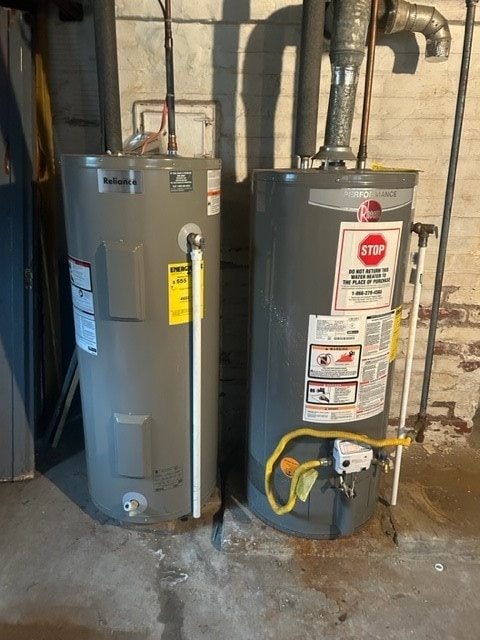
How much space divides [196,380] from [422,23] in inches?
50.3

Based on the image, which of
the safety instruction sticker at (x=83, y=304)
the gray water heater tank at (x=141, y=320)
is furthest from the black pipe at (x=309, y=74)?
the safety instruction sticker at (x=83, y=304)

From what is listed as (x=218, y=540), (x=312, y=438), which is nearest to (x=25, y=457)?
(x=218, y=540)

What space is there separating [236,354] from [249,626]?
3.12ft

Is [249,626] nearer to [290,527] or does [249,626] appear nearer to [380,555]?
[290,527]

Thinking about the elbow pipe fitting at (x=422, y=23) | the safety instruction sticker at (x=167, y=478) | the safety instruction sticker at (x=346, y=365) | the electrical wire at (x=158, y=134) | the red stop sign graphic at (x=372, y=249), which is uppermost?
the elbow pipe fitting at (x=422, y=23)

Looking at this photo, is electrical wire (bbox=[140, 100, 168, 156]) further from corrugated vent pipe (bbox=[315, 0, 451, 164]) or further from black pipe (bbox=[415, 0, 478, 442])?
black pipe (bbox=[415, 0, 478, 442])

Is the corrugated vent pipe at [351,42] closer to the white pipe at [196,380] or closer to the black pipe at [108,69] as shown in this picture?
the white pipe at [196,380]

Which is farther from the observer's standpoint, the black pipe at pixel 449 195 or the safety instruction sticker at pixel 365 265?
the black pipe at pixel 449 195

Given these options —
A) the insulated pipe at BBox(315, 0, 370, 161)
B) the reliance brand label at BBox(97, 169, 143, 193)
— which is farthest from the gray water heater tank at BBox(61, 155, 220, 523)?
the insulated pipe at BBox(315, 0, 370, 161)

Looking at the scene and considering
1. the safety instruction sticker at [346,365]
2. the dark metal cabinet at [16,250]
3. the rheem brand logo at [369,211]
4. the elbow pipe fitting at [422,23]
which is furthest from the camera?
the dark metal cabinet at [16,250]

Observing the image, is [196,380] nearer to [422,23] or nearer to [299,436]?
[299,436]

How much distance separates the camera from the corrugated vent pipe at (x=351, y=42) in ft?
4.66

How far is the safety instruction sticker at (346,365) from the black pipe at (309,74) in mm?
536

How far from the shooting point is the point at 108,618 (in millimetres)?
1320
